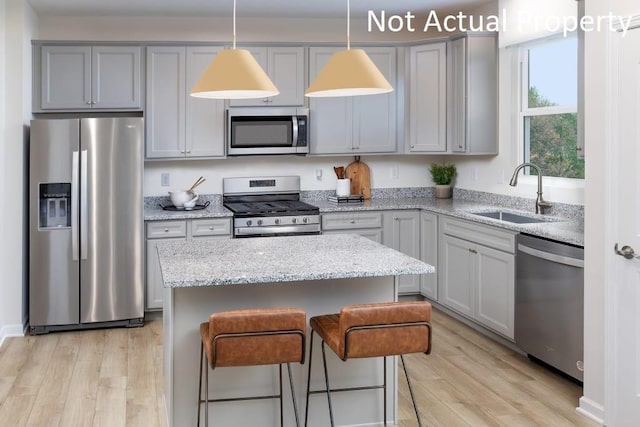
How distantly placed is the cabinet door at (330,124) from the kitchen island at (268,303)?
8.49 feet

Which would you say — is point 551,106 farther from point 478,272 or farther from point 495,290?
point 495,290

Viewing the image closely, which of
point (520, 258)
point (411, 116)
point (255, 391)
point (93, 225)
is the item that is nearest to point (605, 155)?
point (520, 258)

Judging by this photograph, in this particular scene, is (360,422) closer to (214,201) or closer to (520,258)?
(520,258)

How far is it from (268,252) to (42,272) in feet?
8.12

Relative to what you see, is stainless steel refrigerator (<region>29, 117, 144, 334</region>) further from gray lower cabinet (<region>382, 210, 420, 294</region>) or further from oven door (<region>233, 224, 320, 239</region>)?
gray lower cabinet (<region>382, 210, 420, 294</region>)

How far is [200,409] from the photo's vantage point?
3.13 metres

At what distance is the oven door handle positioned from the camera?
5.53 metres

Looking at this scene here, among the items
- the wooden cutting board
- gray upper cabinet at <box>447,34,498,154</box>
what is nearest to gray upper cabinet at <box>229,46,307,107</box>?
the wooden cutting board

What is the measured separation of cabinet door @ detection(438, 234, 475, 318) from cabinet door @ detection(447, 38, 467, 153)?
83cm

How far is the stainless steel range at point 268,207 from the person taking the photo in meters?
5.53

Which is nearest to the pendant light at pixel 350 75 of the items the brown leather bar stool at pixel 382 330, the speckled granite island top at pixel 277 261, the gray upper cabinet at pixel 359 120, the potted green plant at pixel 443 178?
the speckled granite island top at pixel 277 261

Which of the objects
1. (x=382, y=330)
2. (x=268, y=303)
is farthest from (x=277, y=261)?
(x=382, y=330)

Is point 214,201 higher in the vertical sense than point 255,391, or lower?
higher

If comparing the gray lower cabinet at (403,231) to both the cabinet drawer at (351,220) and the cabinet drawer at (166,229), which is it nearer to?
the cabinet drawer at (351,220)
